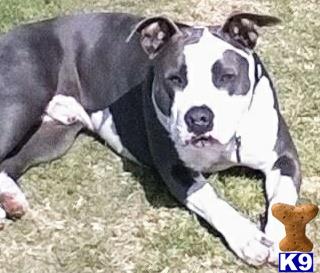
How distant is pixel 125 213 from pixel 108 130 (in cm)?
61

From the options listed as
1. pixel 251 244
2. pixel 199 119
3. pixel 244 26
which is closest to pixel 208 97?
pixel 199 119

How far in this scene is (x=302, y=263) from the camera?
4441 mm

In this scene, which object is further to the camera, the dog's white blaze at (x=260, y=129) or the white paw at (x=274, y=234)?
the dog's white blaze at (x=260, y=129)

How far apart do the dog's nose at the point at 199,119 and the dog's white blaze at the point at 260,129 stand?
0.35 m

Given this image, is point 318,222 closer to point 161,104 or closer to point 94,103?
point 161,104

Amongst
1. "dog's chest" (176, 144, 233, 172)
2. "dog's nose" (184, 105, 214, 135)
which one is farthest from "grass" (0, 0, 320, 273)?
"dog's nose" (184, 105, 214, 135)

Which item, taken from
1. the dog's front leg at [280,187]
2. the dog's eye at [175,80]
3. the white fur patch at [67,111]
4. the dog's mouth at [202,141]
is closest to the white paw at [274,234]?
the dog's front leg at [280,187]

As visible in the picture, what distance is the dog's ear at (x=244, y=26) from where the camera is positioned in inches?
180

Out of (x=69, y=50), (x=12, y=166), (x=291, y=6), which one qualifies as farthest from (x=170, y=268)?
(x=291, y=6)

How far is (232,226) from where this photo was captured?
4559mm

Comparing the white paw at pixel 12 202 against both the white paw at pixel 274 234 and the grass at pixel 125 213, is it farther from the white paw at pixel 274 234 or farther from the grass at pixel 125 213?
the white paw at pixel 274 234

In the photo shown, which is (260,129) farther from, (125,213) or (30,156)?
(30,156)

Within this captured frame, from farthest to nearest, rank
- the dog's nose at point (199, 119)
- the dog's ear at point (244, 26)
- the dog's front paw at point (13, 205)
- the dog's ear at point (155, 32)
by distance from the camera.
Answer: the dog's front paw at point (13, 205) → the dog's ear at point (155, 32) → the dog's ear at point (244, 26) → the dog's nose at point (199, 119)

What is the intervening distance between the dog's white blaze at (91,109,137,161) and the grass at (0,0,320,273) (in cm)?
5
